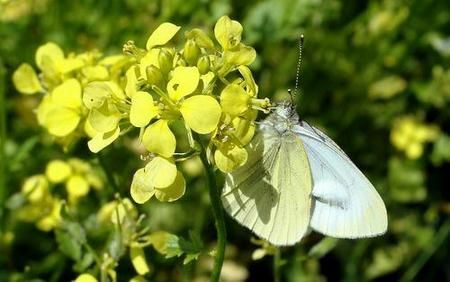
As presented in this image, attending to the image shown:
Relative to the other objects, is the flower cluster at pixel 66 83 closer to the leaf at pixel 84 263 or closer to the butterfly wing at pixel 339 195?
the leaf at pixel 84 263

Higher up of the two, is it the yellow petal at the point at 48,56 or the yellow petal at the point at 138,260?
the yellow petal at the point at 48,56

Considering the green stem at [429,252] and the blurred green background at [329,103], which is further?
the green stem at [429,252]

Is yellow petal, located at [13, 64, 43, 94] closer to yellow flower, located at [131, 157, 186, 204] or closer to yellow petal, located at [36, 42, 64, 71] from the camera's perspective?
yellow petal, located at [36, 42, 64, 71]

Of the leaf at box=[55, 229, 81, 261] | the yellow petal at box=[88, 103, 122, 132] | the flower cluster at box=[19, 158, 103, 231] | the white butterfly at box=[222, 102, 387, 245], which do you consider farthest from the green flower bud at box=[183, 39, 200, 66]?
the flower cluster at box=[19, 158, 103, 231]

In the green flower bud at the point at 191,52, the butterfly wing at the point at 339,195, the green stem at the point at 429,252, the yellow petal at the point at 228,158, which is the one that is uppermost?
the green flower bud at the point at 191,52

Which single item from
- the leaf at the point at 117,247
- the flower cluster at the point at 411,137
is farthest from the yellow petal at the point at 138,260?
the flower cluster at the point at 411,137
